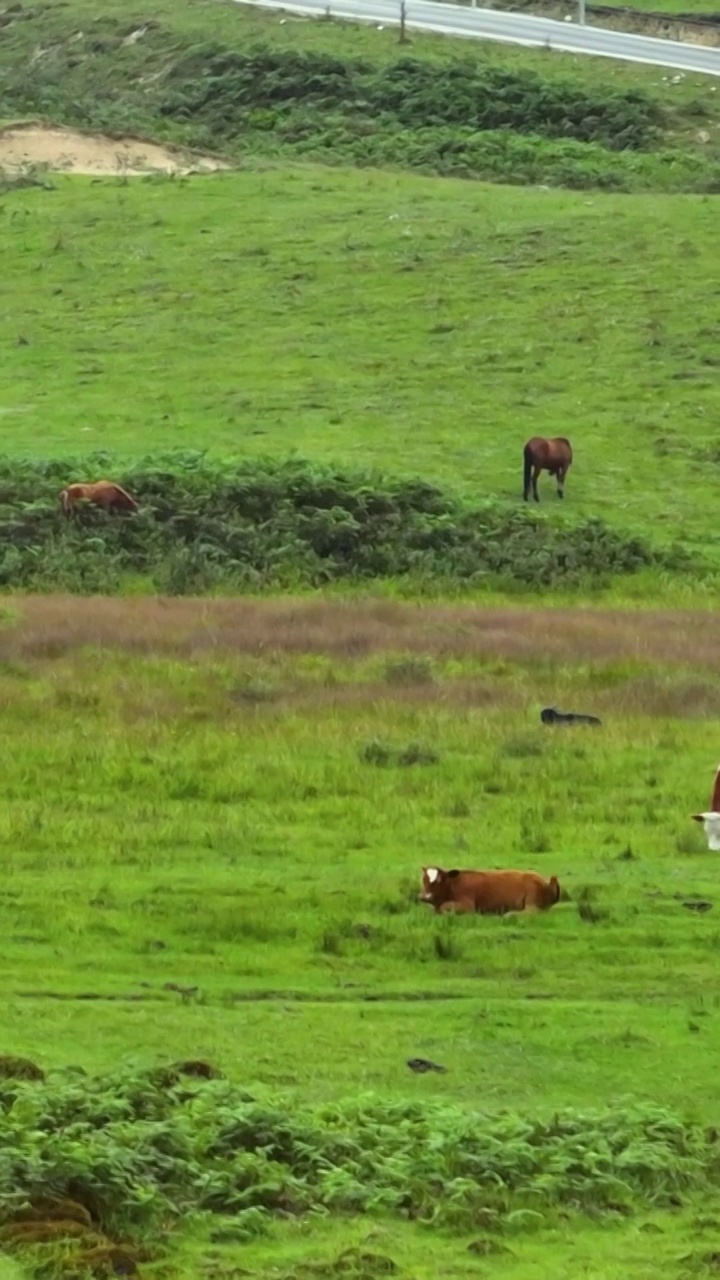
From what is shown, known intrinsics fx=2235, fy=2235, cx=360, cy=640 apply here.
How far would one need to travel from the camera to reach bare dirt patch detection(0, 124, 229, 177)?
5234cm

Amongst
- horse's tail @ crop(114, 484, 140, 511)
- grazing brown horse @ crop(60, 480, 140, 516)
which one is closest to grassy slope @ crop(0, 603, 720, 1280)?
grazing brown horse @ crop(60, 480, 140, 516)

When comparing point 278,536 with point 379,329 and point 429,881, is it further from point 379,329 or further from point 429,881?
point 429,881

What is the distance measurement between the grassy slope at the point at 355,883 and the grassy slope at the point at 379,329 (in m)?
11.4

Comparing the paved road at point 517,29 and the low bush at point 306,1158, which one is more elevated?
the paved road at point 517,29

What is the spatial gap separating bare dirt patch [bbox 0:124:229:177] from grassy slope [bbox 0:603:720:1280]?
107ft

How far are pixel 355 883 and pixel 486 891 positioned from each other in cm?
102

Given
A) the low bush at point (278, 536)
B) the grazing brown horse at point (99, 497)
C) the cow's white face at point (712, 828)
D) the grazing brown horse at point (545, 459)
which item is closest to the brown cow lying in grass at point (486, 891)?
the cow's white face at point (712, 828)

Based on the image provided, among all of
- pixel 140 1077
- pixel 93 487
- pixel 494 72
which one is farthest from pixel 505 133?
pixel 140 1077

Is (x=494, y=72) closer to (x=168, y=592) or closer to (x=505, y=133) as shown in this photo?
(x=505, y=133)

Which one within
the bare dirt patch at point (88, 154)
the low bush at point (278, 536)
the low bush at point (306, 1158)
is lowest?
the low bush at point (278, 536)

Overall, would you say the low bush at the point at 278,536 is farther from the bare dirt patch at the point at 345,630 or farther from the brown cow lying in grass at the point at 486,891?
the brown cow lying in grass at the point at 486,891

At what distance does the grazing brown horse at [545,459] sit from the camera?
31.0 meters

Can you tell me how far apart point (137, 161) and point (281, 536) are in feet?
89.5

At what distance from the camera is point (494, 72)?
61.1m
